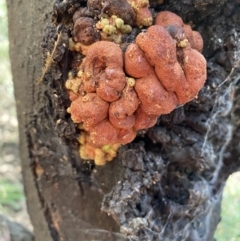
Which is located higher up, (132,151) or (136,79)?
(136,79)

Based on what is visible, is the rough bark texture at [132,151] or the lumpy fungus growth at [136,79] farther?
the rough bark texture at [132,151]

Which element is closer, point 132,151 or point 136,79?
point 136,79

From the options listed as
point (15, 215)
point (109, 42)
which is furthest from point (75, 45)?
point (15, 215)

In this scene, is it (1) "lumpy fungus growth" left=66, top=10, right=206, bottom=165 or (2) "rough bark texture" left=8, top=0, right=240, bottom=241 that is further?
(2) "rough bark texture" left=8, top=0, right=240, bottom=241
